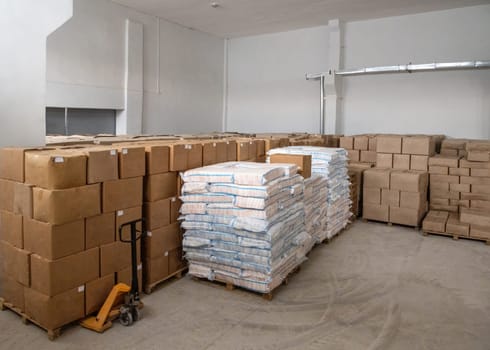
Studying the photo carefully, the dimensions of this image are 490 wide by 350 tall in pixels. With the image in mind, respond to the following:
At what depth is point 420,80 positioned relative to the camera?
29.5 ft

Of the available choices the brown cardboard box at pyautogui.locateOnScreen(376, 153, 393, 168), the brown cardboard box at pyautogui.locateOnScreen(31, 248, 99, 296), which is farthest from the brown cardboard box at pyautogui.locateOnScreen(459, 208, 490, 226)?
the brown cardboard box at pyautogui.locateOnScreen(31, 248, 99, 296)

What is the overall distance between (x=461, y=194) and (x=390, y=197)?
121 cm

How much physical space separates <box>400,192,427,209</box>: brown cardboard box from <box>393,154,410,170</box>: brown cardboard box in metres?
0.67

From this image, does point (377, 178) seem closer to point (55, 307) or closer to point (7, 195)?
point (55, 307)

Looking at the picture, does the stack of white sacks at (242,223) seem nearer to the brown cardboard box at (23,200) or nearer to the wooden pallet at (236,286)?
the wooden pallet at (236,286)

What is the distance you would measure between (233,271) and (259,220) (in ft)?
2.19

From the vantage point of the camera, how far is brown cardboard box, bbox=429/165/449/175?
7.18m

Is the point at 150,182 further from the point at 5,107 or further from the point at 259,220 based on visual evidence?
the point at 5,107

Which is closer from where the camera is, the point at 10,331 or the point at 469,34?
the point at 10,331

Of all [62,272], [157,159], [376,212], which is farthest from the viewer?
[376,212]

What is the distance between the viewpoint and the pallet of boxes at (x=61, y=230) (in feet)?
10.6

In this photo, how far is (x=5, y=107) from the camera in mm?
3822

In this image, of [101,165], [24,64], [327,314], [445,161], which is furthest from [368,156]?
[24,64]

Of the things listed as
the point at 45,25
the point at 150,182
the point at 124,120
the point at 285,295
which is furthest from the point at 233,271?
the point at 124,120
